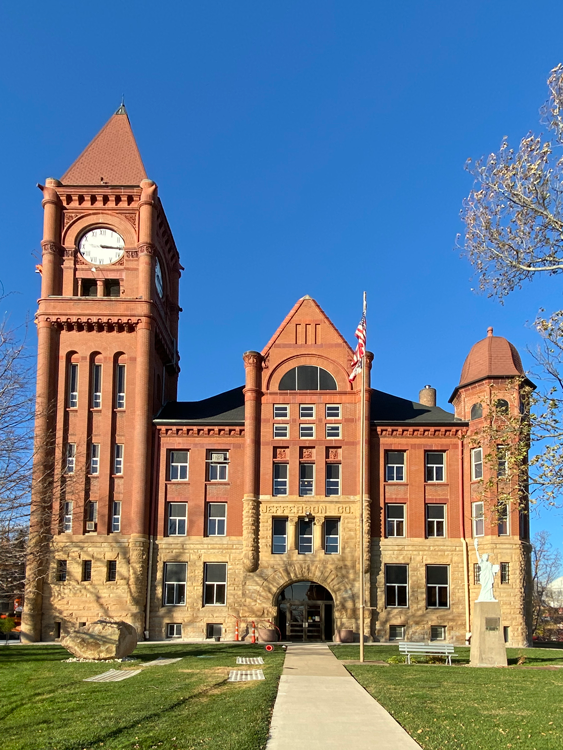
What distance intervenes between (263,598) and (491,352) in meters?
18.9

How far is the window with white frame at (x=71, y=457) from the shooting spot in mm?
46594

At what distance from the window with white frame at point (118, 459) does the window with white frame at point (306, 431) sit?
10.3 metres

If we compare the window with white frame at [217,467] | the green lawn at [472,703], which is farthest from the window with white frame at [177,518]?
the green lawn at [472,703]

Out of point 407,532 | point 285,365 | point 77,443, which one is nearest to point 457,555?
point 407,532

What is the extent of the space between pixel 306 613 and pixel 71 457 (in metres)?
15.8

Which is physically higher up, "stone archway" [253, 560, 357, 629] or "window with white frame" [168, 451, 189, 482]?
"window with white frame" [168, 451, 189, 482]

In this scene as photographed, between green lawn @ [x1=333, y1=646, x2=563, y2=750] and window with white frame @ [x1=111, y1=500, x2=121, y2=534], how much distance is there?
21.2 m

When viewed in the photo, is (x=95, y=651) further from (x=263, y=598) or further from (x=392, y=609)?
(x=392, y=609)

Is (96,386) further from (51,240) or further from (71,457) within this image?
(51,240)

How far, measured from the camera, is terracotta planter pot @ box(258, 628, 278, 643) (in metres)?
43.7

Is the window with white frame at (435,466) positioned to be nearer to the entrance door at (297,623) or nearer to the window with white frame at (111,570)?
the entrance door at (297,623)

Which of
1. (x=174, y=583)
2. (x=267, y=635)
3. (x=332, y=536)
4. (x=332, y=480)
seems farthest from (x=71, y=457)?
(x=332, y=536)

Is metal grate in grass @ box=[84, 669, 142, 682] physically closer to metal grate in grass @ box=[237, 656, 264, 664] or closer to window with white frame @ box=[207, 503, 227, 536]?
metal grate in grass @ box=[237, 656, 264, 664]

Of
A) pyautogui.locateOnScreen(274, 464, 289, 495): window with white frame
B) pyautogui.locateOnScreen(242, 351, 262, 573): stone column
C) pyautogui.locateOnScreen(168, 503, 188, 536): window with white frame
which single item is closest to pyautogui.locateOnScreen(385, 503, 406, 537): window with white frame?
pyautogui.locateOnScreen(274, 464, 289, 495): window with white frame
